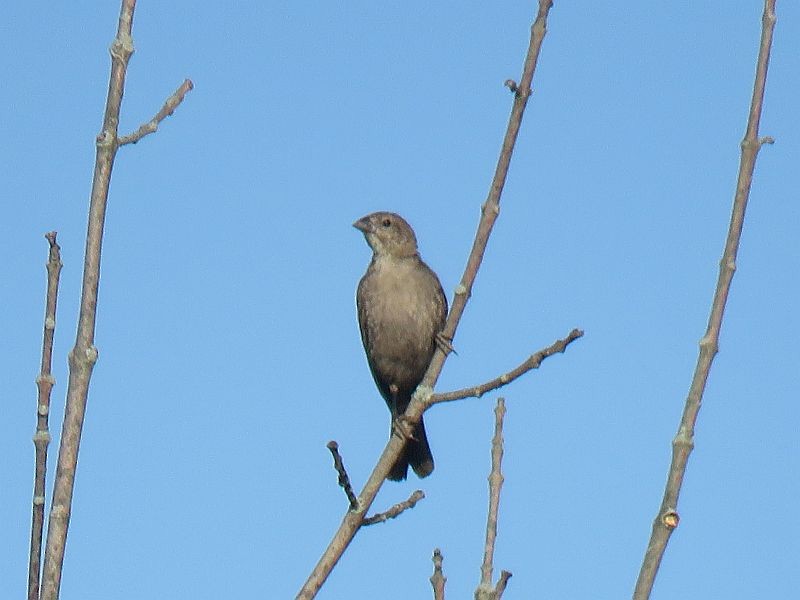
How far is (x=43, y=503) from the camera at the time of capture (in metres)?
2.92

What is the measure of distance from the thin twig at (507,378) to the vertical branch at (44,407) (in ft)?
4.01

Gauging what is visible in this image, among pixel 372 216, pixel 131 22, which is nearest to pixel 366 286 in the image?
pixel 372 216

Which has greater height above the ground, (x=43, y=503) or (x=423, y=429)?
(x=423, y=429)

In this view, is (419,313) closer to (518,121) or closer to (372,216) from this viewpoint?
(372,216)

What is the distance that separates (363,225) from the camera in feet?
28.4

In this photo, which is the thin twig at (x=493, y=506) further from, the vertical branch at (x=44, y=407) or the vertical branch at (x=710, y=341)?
the vertical branch at (x=44, y=407)

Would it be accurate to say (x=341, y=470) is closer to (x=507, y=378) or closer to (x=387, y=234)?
(x=507, y=378)

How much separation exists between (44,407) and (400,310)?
5503mm

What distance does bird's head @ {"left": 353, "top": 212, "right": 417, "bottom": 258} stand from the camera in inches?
341

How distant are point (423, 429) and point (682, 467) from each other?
6.14 m

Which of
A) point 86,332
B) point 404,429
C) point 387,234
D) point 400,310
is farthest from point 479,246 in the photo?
point 387,234

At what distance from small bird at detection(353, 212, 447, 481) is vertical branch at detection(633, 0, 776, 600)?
545cm

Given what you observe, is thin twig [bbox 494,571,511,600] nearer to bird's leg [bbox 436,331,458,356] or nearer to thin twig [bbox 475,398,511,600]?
thin twig [bbox 475,398,511,600]

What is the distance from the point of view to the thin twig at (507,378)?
142 inches
